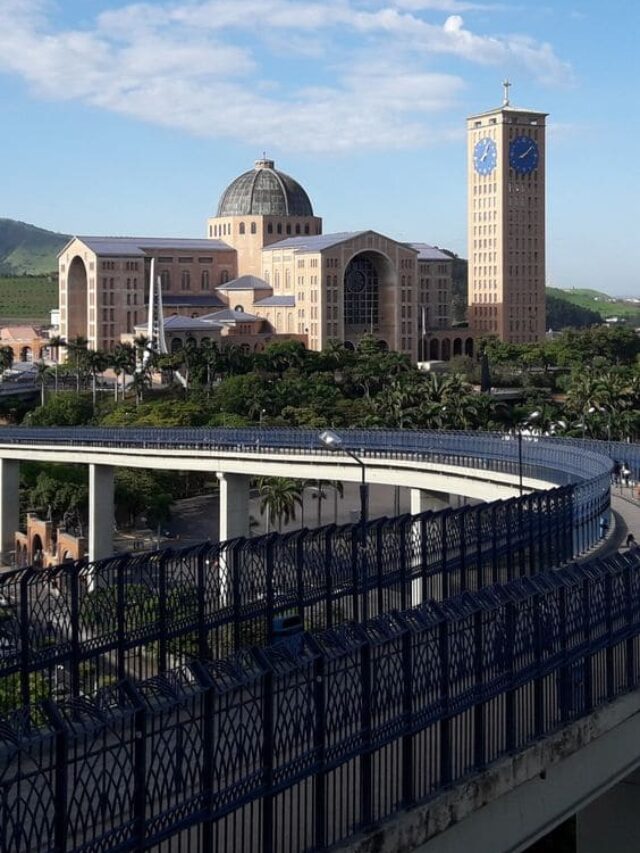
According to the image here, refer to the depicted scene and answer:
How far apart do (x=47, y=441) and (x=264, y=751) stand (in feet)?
222

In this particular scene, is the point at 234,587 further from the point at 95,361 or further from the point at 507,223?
the point at 507,223

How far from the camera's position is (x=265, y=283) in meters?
159

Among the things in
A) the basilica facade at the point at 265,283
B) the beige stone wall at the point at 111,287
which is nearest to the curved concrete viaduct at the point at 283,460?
the basilica facade at the point at 265,283

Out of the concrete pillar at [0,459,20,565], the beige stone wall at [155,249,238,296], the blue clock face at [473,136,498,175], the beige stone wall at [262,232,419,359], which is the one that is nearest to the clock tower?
the blue clock face at [473,136,498,175]

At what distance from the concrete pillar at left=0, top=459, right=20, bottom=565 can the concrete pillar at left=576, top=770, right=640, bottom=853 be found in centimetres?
5861

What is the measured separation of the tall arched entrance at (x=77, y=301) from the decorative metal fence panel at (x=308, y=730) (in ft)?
442

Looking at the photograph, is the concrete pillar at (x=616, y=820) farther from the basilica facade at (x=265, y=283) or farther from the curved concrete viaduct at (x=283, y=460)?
the basilica facade at (x=265, y=283)

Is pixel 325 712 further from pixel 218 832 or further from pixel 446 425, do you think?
pixel 446 425

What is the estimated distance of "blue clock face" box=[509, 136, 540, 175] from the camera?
175875mm

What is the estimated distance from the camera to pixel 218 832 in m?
17.4

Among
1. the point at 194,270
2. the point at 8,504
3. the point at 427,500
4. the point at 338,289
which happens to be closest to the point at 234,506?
the point at 427,500

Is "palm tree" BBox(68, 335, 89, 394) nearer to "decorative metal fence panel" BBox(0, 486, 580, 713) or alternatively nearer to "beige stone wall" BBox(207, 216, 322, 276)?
"beige stone wall" BBox(207, 216, 322, 276)

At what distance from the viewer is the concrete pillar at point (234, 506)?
70625 mm

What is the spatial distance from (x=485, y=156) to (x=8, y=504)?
109 m
